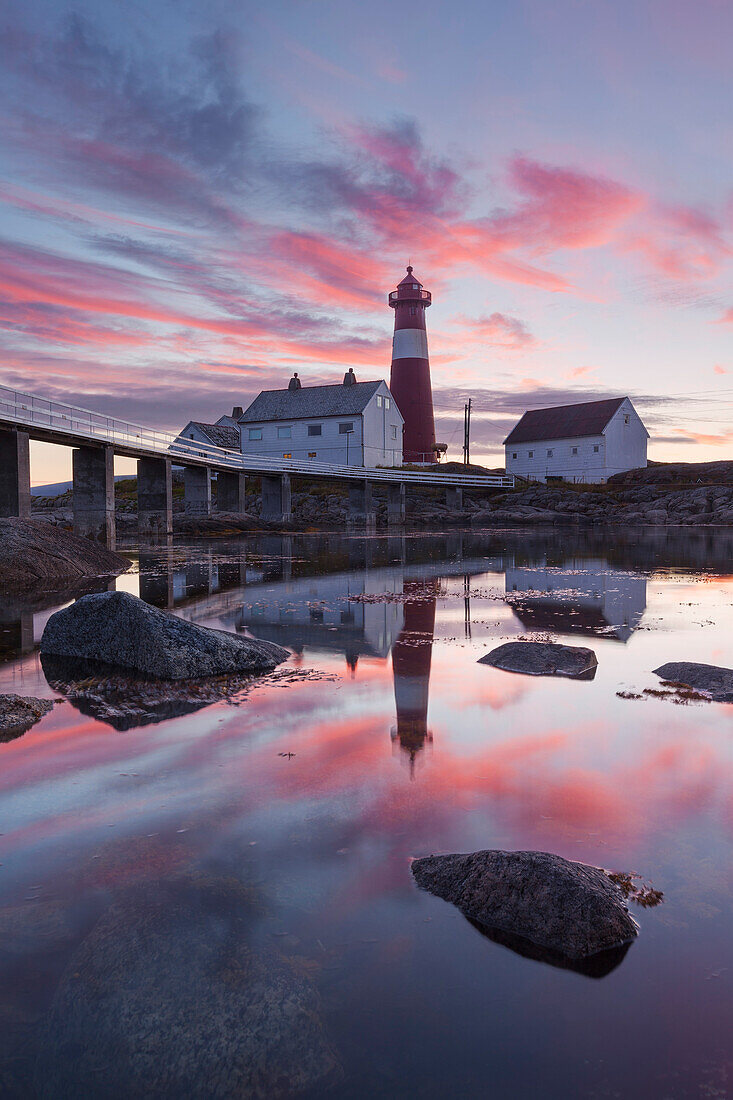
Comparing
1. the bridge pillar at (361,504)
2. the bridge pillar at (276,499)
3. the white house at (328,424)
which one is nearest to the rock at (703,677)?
the bridge pillar at (276,499)

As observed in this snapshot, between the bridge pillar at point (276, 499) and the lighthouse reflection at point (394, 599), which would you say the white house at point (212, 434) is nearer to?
the bridge pillar at point (276, 499)

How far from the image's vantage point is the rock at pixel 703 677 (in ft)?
20.2

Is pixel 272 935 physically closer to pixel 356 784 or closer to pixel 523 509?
pixel 356 784

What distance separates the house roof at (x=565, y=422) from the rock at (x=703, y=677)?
197ft

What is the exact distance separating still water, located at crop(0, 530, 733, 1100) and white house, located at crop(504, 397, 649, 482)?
6096 centimetres

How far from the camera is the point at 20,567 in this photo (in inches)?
604

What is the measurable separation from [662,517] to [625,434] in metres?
15.2

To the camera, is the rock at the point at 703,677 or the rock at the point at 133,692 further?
the rock at the point at 703,677

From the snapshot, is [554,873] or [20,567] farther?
[20,567]

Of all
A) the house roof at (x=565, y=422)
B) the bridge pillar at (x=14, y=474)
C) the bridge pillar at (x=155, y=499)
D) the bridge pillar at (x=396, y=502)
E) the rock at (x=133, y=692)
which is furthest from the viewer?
the house roof at (x=565, y=422)

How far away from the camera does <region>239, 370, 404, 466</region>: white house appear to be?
54.8 meters

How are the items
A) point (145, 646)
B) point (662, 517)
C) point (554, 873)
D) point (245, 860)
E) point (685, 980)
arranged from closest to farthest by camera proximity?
point (685, 980)
point (554, 873)
point (245, 860)
point (145, 646)
point (662, 517)

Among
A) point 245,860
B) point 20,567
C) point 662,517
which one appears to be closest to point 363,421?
point 662,517

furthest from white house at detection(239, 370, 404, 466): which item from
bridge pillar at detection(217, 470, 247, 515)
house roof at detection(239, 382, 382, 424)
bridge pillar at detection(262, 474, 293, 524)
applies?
bridge pillar at detection(217, 470, 247, 515)
